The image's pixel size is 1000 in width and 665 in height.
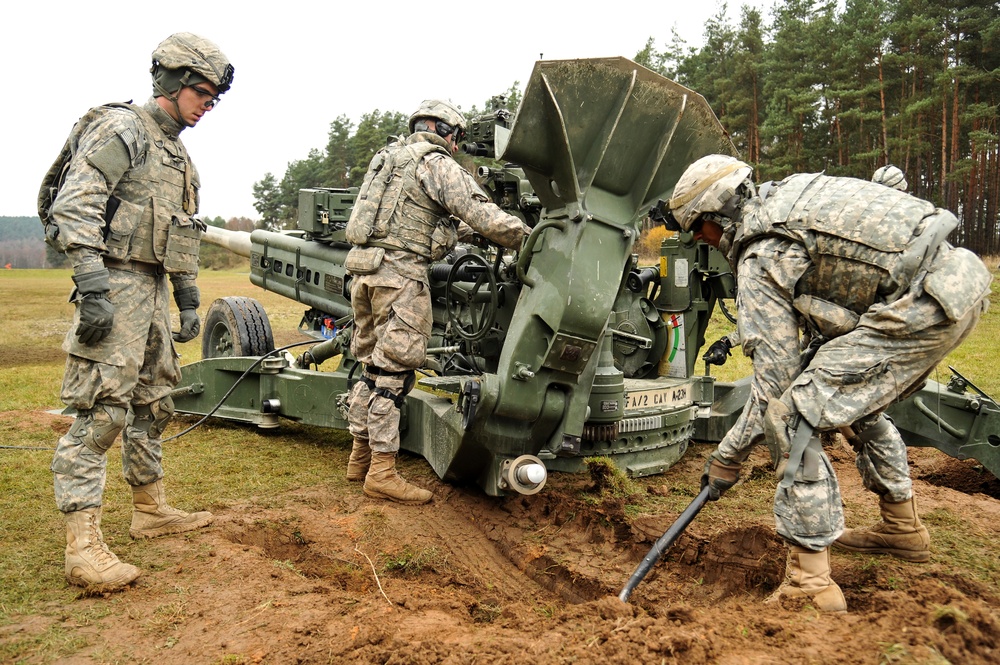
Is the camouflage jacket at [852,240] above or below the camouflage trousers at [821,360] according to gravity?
above

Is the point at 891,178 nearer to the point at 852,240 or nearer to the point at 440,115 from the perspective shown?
the point at 852,240

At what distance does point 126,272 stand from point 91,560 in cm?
138

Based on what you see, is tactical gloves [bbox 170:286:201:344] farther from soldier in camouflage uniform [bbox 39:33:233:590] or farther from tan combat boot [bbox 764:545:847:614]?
tan combat boot [bbox 764:545:847:614]

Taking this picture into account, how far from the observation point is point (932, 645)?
2.83m

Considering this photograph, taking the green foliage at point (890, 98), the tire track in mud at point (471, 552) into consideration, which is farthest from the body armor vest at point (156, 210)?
the green foliage at point (890, 98)

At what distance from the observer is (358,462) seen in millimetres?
5926

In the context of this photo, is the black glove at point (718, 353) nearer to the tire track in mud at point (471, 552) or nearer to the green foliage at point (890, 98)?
the tire track in mud at point (471, 552)

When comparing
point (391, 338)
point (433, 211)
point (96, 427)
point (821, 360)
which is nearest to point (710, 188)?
point (821, 360)

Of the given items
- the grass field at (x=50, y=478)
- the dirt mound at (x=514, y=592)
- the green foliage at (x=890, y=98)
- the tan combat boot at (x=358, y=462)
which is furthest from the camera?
the green foliage at (x=890, y=98)

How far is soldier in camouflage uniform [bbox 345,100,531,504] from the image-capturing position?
5.36 meters

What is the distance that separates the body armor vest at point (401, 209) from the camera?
5.40 m

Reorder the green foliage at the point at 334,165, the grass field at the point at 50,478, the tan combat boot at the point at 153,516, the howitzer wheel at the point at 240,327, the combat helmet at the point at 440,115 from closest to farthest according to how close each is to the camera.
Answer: the grass field at the point at 50,478 → the tan combat boot at the point at 153,516 → the combat helmet at the point at 440,115 → the howitzer wheel at the point at 240,327 → the green foliage at the point at 334,165

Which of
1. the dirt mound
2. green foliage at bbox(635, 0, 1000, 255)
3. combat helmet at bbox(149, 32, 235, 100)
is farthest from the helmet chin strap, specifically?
green foliage at bbox(635, 0, 1000, 255)

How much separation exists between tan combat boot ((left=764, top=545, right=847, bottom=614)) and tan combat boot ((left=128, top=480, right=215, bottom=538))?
314 cm
